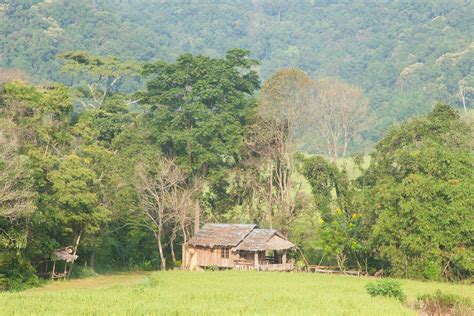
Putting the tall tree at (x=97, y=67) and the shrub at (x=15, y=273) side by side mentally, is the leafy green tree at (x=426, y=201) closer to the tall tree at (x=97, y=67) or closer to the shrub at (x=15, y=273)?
the shrub at (x=15, y=273)

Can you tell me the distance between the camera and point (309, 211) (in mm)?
49031

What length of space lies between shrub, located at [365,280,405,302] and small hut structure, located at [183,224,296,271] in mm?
18036

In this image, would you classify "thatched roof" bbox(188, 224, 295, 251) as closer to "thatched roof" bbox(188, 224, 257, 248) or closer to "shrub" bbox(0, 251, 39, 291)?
"thatched roof" bbox(188, 224, 257, 248)

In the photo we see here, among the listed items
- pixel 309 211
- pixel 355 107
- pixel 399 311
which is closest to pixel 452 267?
pixel 309 211

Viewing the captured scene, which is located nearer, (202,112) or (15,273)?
(15,273)

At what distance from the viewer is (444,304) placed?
85.5ft

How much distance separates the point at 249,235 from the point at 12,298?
24.4 metres

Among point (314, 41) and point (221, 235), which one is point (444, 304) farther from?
point (314, 41)

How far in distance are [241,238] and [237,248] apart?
77 centimetres

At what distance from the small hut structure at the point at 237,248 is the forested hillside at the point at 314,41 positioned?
Answer: 2127 inches

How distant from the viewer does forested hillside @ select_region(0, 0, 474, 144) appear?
11131 cm

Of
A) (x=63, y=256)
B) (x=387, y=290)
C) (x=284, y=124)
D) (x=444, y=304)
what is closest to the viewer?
(x=444, y=304)

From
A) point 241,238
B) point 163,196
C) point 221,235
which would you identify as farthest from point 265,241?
point 163,196

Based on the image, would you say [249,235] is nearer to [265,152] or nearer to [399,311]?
[265,152]
